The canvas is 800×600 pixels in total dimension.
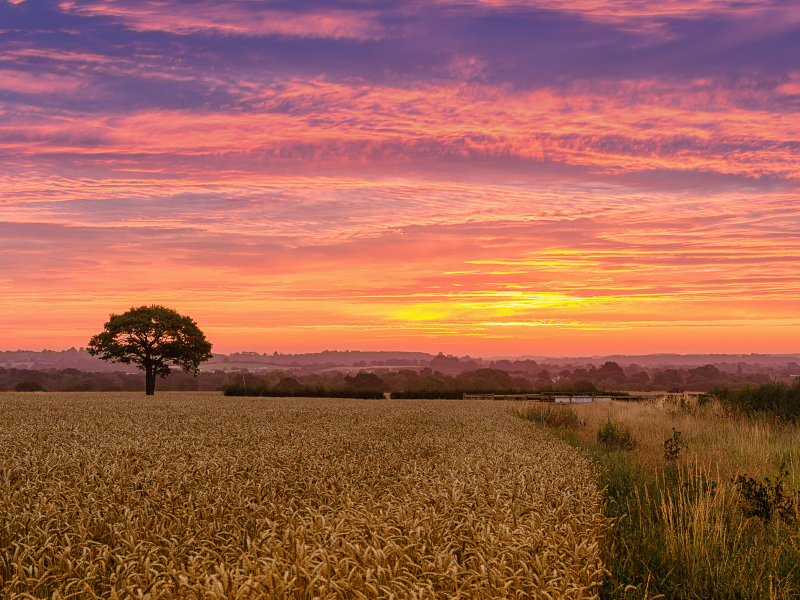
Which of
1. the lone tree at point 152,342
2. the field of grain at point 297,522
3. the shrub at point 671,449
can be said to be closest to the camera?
the field of grain at point 297,522

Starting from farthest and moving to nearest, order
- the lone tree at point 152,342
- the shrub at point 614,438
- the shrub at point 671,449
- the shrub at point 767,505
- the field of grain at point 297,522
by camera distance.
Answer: the lone tree at point 152,342, the shrub at point 614,438, the shrub at point 671,449, the shrub at point 767,505, the field of grain at point 297,522

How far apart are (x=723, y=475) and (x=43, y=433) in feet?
59.9

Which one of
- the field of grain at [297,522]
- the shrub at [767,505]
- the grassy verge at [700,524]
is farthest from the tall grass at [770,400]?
the field of grain at [297,522]

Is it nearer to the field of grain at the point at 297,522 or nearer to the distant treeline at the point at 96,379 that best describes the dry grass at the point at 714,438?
the field of grain at the point at 297,522

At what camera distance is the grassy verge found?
774 cm

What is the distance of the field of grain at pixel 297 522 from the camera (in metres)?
5.44

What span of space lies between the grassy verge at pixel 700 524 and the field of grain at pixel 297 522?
744 mm

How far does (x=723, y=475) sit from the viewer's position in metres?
16.0

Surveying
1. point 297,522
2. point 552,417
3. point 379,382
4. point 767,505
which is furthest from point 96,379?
point 767,505

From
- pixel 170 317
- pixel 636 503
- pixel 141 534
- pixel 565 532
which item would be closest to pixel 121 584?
pixel 141 534

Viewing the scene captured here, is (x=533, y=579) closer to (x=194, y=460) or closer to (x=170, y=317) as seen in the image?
(x=194, y=460)

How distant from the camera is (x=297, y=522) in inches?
298

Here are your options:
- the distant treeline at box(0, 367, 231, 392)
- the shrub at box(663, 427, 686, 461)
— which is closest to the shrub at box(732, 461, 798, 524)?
the shrub at box(663, 427, 686, 461)

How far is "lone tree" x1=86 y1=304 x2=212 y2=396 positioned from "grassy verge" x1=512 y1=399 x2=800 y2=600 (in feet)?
168
